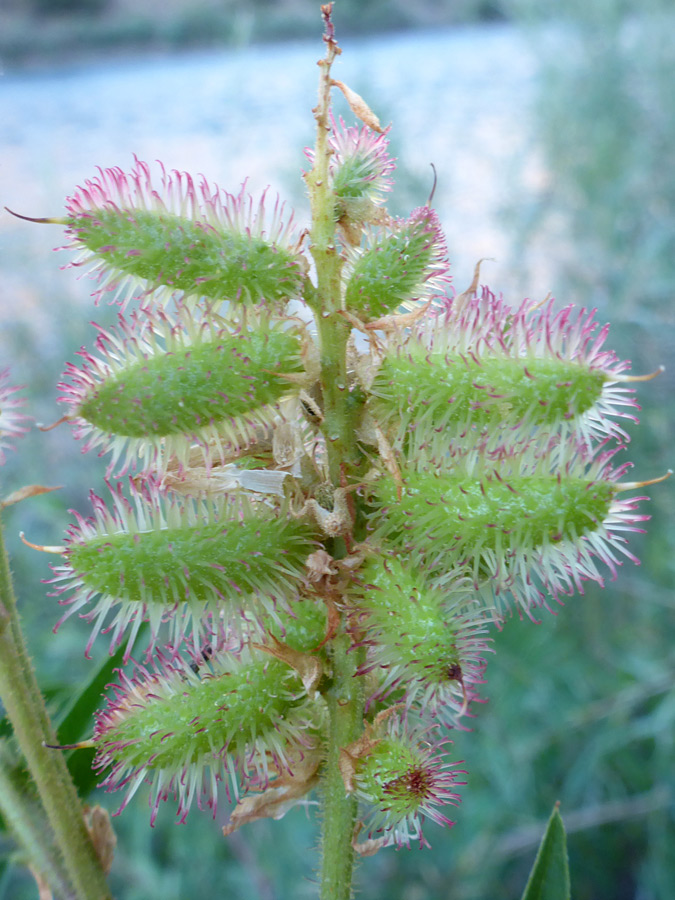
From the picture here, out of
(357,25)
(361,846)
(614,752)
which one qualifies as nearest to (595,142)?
(357,25)

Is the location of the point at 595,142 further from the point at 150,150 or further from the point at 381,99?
the point at 150,150

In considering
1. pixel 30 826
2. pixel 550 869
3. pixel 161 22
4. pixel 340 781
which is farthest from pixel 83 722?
pixel 161 22

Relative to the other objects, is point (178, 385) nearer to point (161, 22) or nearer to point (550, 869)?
point (550, 869)

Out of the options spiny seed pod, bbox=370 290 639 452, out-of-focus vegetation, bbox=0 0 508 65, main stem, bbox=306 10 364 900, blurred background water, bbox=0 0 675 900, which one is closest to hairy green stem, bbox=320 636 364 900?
main stem, bbox=306 10 364 900

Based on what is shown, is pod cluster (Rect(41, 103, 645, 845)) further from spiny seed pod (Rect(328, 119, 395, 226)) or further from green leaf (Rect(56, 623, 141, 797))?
green leaf (Rect(56, 623, 141, 797))

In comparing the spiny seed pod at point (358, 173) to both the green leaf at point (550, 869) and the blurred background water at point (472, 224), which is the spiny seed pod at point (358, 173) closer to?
the green leaf at point (550, 869)

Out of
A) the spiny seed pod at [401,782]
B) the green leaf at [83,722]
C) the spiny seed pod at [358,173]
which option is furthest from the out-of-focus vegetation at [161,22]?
the spiny seed pod at [401,782]
